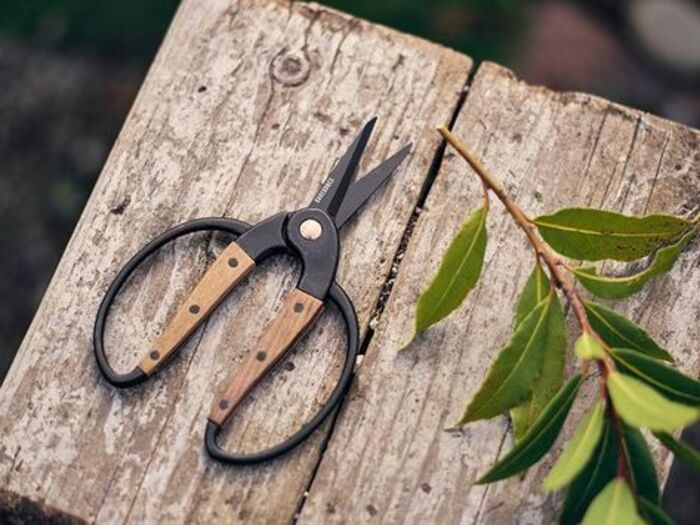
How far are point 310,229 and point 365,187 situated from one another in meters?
0.14

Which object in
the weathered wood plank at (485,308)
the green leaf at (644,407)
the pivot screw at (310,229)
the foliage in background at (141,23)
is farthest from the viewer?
the foliage in background at (141,23)

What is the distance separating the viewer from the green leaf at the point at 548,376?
188 cm

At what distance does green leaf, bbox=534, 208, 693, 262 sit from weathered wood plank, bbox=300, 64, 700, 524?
0.12 metres

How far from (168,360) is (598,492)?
2.34ft

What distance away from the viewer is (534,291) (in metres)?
1.92

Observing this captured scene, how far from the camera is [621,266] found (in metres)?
2.08

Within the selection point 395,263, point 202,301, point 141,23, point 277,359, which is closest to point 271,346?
point 277,359

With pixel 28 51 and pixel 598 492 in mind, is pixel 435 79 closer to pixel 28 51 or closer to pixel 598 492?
pixel 598 492

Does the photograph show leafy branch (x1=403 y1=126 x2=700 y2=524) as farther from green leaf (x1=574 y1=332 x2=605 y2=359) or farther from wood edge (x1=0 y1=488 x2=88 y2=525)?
wood edge (x1=0 y1=488 x2=88 y2=525)

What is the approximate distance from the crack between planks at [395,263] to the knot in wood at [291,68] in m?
0.29

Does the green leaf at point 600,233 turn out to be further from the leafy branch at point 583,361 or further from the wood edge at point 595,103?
the wood edge at point 595,103

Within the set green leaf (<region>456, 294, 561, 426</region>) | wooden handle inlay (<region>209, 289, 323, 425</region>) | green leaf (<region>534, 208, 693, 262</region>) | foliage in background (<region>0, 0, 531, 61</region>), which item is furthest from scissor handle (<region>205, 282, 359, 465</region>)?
foliage in background (<region>0, 0, 531, 61</region>)

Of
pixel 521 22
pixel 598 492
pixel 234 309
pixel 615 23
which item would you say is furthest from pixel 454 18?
pixel 598 492

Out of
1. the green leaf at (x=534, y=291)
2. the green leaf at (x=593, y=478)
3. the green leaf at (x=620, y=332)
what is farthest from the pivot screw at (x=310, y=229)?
the green leaf at (x=593, y=478)
